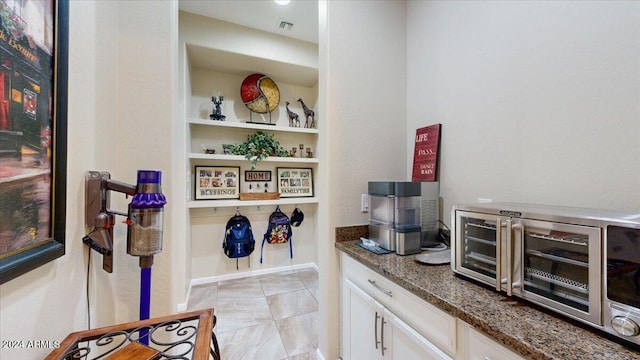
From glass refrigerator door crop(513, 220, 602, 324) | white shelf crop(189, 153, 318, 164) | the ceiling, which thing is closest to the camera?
glass refrigerator door crop(513, 220, 602, 324)

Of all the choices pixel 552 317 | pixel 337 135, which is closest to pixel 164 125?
pixel 337 135

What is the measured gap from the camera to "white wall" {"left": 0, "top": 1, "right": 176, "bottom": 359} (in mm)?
708

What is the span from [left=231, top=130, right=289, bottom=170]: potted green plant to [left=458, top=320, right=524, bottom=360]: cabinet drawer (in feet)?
8.57

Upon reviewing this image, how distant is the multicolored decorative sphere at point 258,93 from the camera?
308cm

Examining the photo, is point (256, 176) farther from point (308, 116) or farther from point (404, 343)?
point (404, 343)

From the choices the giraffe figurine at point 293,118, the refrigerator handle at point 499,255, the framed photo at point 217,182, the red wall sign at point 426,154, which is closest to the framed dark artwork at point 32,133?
the refrigerator handle at point 499,255

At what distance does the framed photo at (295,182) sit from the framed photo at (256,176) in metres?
0.17

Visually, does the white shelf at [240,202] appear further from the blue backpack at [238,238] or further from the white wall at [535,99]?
the white wall at [535,99]

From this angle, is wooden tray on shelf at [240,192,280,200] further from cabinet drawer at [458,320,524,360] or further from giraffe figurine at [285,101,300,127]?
cabinet drawer at [458,320,524,360]

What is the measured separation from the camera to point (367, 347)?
4.48ft

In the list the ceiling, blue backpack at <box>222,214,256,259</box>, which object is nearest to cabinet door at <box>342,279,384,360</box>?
blue backpack at <box>222,214,256,259</box>

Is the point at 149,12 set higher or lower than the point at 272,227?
higher

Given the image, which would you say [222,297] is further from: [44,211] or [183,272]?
[44,211]

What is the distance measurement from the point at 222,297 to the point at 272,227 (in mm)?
1003
